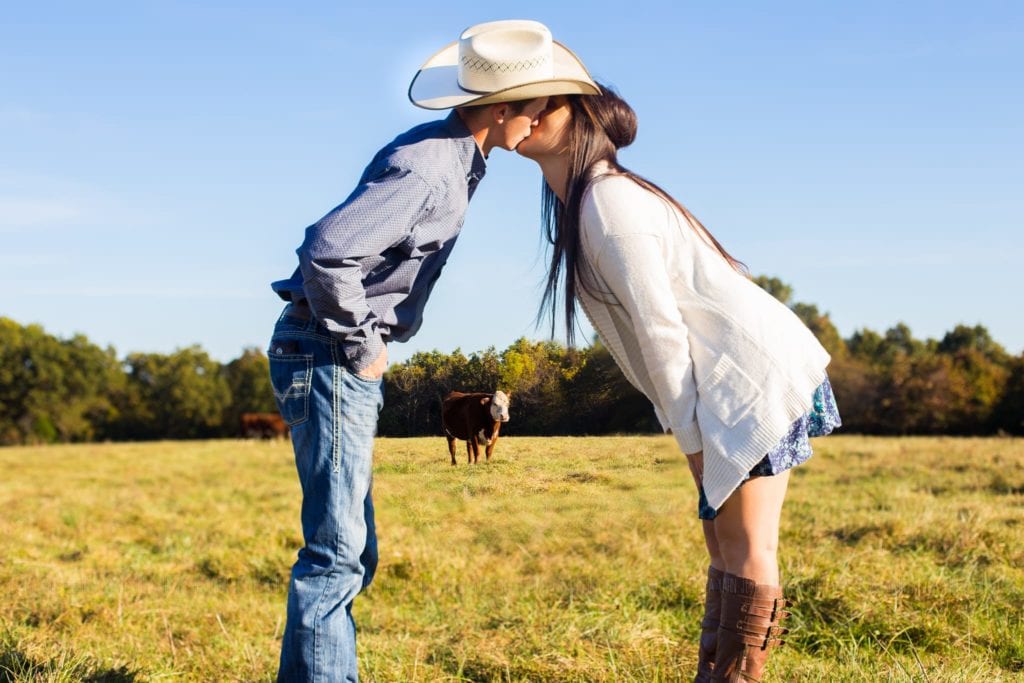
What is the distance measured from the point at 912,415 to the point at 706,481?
32509 mm

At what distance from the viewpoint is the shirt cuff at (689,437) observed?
8.00 ft

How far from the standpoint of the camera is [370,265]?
97.1 inches

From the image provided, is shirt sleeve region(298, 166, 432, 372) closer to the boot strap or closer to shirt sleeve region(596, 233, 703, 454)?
shirt sleeve region(596, 233, 703, 454)

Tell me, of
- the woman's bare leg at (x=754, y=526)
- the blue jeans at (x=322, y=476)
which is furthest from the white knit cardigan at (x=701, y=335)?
the blue jeans at (x=322, y=476)

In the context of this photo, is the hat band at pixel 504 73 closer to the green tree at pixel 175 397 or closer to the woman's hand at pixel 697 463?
the woman's hand at pixel 697 463

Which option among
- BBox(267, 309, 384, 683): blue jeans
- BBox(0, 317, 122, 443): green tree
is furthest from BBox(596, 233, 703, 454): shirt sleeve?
BBox(0, 317, 122, 443): green tree

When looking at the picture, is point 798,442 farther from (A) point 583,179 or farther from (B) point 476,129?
(B) point 476,129

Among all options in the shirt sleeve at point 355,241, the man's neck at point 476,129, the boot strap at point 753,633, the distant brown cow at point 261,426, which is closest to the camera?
the shirt sleeve at point 355,241

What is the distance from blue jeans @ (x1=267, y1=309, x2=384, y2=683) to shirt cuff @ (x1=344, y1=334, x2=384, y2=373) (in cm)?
3

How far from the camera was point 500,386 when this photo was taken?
3.08 metres

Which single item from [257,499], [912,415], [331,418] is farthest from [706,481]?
[912,415]

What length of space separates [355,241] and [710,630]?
5.03ft

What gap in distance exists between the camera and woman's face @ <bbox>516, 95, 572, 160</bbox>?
8.73 feet

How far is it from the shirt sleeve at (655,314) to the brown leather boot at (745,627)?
45cm
